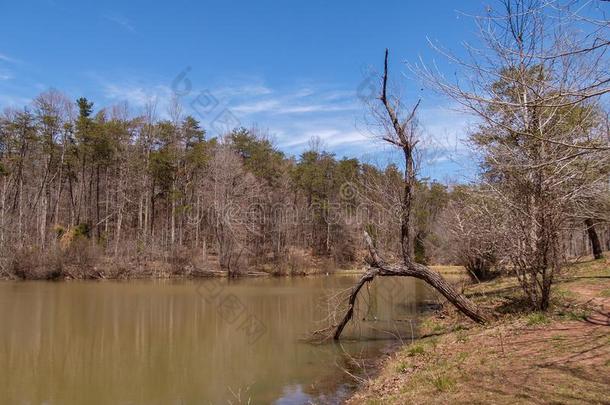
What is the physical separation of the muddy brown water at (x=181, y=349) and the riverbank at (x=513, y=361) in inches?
51.0

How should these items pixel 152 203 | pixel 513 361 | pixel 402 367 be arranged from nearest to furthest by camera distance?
pixel 513 361 < pixel 402 367 < pixel 152 203

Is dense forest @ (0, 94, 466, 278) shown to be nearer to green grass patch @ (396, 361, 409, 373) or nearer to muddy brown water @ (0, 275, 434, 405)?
muddy brown water @ (0, 275, 434, 405)

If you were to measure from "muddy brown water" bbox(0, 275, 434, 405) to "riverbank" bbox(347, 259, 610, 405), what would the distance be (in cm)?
130

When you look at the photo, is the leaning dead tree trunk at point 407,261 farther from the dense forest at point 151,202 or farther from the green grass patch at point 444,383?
the dense forest at point 151,202

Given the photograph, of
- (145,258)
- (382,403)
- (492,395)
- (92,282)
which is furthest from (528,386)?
(145,258)

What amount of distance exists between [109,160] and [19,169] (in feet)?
23.1

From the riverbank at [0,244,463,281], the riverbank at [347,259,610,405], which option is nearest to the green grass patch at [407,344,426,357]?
the riverbank at [347,259,610,405]

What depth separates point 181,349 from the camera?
1206 cm

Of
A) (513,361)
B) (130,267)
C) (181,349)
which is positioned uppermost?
(130,267)

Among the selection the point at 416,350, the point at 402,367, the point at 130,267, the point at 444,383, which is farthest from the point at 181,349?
the point at 130,267

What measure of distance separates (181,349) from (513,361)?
27.1 ft

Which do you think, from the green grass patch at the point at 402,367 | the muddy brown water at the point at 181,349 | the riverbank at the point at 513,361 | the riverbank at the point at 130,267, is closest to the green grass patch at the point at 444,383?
the riverbank at the point at 513,361

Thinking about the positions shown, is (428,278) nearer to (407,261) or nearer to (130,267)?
(407,261)

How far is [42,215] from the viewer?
131 ft
